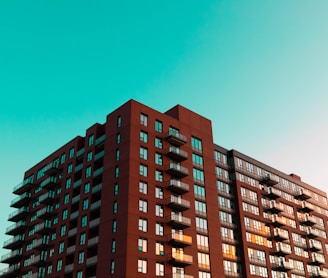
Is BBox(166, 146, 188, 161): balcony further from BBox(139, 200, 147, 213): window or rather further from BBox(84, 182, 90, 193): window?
BBox(84, 182, 90, 193): window

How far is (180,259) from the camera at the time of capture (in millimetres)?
63156

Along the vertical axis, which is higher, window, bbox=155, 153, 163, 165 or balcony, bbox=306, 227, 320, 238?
window, bbox=155, 153, 163, 165

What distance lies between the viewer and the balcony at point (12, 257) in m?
85.8

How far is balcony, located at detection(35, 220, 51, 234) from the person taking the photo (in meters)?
79.3

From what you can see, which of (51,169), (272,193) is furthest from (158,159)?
(272,193)

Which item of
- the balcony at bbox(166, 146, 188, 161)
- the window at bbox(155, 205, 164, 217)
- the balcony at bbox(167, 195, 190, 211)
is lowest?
the window at bbox(155, 205, 164, 217)

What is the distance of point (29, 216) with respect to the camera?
89.6 metres

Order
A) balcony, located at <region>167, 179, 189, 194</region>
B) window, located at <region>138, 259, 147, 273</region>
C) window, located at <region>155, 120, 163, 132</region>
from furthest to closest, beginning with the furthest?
window, located at <region>155, 120, 163, 132</region> → balcony, located at <region>167, 179, 189, 194</region> → window, located at <region>138, 259, 147, 273</region>

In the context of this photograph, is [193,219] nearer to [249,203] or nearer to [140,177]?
[140,177]

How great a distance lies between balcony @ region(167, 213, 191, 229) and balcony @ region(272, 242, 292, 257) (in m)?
30.0

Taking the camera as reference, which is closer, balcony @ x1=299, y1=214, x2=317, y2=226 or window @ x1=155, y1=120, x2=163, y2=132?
window @ x1=155, y1=120, x2=163, y2=132

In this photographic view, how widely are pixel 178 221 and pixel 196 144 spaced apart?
1829 cm

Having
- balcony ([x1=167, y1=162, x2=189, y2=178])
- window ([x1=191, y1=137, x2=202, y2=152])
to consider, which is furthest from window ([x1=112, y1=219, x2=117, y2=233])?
window ([x1=191, y1=137, x2=202, y2=152])

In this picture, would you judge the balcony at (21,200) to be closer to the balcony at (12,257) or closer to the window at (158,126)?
the balcony at (12,257)
